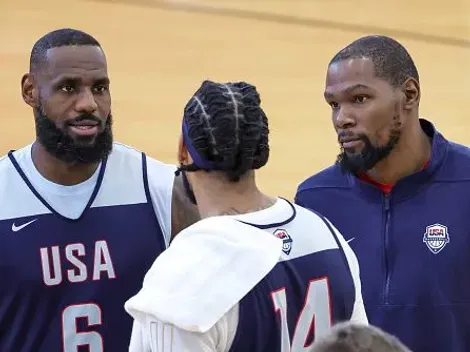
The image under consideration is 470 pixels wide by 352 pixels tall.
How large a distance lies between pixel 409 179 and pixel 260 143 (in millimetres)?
905

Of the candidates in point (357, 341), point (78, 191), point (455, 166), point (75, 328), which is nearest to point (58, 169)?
point (78, 191)

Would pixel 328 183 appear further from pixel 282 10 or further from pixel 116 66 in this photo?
pixel 282 10

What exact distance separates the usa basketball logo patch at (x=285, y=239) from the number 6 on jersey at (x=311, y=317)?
2.7 inches

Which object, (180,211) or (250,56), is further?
(250,56)

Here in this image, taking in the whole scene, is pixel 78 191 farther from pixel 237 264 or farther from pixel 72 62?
pixel 237 264

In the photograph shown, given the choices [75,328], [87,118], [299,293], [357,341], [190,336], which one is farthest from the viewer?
[87,118]

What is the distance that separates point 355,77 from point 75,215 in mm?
763

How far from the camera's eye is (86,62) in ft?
8.14

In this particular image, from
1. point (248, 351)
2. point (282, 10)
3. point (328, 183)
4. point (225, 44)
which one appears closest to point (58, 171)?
point (328, 183)

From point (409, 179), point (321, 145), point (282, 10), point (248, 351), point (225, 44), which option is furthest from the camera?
point (282, 10)

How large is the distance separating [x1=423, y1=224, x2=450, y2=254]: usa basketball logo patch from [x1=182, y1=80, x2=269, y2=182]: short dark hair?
33.3 inches

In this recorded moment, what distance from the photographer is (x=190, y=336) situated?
167cm

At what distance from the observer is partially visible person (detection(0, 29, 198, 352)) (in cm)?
236

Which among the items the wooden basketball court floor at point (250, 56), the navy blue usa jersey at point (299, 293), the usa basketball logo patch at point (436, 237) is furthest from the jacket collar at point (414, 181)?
the wooden basketball court floor at point (250, 56)
